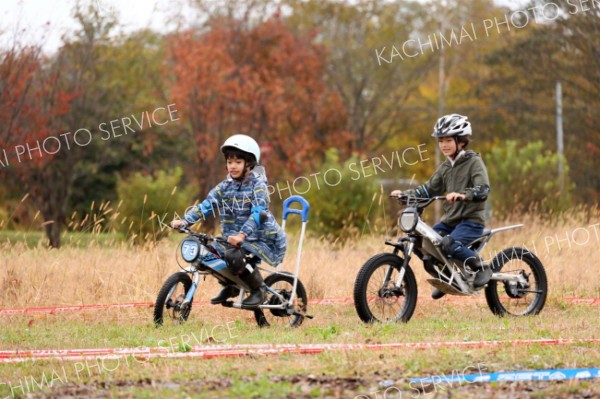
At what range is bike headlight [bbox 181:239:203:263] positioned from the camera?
9195mm

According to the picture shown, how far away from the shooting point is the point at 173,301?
9.41 metres

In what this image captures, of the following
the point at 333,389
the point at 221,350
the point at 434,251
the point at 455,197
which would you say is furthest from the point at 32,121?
the point at 333,389

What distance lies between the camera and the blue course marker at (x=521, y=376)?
6.62 m

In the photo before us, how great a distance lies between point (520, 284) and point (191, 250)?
3431 mm

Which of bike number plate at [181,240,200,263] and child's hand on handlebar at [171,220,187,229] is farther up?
child's hand on handlebar at [171,220,187,229]

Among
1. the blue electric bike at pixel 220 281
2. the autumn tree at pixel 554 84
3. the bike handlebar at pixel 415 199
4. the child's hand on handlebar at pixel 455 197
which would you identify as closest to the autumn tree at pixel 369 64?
the autumn tree at pixel 554 84

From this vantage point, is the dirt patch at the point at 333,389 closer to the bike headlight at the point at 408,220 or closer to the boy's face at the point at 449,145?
the bike headlight at the point at 408,220

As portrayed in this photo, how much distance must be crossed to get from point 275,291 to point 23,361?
9.18ft

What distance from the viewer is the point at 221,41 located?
114 ft

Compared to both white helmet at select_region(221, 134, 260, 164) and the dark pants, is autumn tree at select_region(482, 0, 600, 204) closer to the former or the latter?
the dark pants

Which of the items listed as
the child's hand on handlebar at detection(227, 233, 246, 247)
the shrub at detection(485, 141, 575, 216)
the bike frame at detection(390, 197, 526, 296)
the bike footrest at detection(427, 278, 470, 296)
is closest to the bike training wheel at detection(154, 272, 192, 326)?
the child's hand on handlebar at detection(227, 233, 246, 247)

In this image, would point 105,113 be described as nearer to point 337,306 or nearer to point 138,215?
point 138,215

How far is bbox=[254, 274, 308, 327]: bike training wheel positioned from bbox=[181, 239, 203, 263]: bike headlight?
910mm

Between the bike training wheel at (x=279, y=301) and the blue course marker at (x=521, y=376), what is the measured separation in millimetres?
3183
